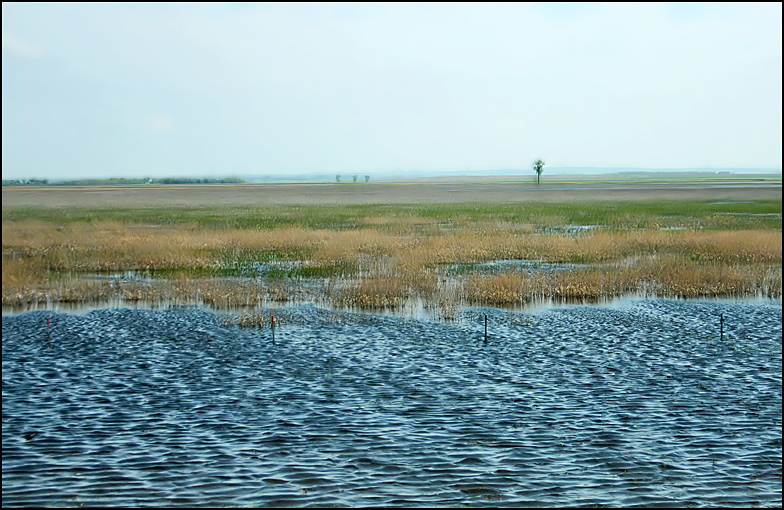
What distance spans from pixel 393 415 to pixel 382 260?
912 inches

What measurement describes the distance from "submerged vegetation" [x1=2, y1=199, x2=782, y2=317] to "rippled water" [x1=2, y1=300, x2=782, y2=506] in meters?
5.99

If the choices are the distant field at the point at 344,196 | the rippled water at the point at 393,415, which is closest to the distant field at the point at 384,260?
the rippled water at the point at 393,415

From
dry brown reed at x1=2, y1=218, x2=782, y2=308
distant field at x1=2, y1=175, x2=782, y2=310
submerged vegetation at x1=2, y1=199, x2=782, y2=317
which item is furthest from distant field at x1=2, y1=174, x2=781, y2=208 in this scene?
dry brown reed at x1=2, y1=218, x2=782, y2=308

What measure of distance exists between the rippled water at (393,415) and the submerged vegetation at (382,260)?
19.7 feet

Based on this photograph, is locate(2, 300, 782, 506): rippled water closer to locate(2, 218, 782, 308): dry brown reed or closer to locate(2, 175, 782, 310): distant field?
locate(2, 218, 782, 308): dry brown reed

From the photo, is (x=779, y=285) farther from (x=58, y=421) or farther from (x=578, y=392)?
(x=58, y=421)

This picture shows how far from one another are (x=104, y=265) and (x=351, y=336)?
20.1 meters

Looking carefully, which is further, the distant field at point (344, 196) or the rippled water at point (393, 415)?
the distant field at point (344, 196)

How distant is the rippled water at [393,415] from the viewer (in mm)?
11828

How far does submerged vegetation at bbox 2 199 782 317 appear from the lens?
2959cm

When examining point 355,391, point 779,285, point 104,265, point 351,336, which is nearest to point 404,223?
point 104,265

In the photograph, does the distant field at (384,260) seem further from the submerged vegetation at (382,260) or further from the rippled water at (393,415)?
the rippled water at (393,415)

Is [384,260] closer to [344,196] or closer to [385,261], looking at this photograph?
[385,261]

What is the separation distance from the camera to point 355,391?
16.8 metres
